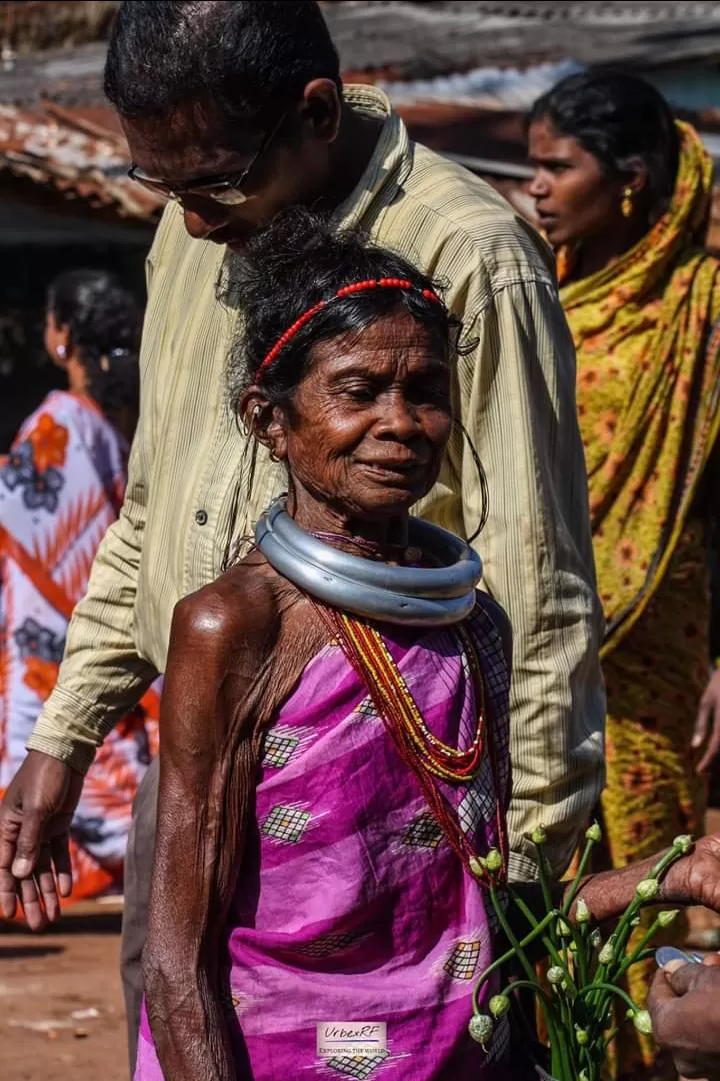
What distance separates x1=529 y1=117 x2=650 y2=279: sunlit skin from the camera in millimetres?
5023

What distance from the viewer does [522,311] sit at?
2879 mm

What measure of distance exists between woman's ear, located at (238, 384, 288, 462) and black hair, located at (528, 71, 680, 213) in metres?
2.76

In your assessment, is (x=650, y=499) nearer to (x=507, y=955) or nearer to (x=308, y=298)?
(x=308, y=298)

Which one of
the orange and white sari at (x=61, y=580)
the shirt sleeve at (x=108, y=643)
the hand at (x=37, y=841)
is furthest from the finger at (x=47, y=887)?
the orange and white sari at (x=61, y=580)

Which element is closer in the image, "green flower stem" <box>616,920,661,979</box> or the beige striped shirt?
"green flower stem" <box>616,920,661,979</box>

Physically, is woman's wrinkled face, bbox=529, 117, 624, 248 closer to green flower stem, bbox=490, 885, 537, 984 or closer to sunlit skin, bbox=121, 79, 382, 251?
sunlit skin, bbox=121, 79, 382, 251

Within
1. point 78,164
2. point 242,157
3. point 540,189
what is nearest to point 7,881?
point 242,157

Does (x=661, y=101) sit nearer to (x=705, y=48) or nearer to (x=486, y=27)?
(x=705, y=48)

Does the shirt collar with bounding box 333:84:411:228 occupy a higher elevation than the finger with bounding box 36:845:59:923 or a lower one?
higher

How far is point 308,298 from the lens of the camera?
241 centimetres

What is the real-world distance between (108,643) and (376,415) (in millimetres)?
1110

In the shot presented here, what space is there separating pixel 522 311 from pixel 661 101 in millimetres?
2528

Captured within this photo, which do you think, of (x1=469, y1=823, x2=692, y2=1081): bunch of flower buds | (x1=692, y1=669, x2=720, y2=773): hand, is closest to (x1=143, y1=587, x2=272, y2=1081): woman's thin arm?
(x1=469, y1=823, x2=692, y2=1081): bunch of flower buds

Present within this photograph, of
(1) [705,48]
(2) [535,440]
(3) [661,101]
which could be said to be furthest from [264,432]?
(1) [705,48]
